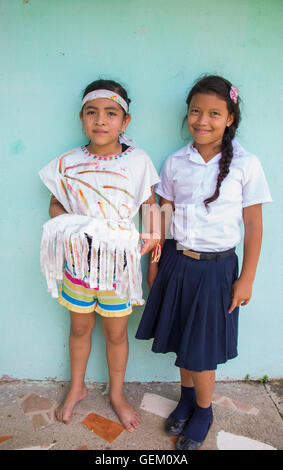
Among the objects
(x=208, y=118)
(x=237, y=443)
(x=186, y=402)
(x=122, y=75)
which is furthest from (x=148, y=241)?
(x=237, y=443)

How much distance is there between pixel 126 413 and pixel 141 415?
106 millimetres

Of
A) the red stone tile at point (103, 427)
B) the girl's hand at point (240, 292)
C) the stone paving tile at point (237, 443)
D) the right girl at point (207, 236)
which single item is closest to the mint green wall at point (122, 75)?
the right girl at point (207, 236)

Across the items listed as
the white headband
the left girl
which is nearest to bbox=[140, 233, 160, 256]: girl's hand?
the left girl

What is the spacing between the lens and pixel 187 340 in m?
1.65

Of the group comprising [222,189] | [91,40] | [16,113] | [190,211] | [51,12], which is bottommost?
[190,211]

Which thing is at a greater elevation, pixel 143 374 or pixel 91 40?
pixel 91 40

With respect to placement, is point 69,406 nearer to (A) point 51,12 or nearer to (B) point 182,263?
(B) point 182,263

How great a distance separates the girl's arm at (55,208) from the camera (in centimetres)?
172

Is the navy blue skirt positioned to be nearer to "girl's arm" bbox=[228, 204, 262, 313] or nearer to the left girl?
"girl's arm" bbox=[228, 204, 262, 313]

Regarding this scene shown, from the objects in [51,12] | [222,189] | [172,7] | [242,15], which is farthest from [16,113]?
[242,15]

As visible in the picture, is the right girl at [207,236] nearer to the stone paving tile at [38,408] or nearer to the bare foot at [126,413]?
the bare foot at [126,413]

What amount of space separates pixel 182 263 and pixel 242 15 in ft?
4.07

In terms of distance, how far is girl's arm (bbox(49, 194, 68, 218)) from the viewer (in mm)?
1722

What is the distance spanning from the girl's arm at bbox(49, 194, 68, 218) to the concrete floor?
111cm
